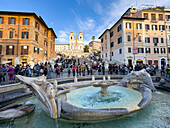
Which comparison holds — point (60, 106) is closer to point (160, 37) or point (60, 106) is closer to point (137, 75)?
point (137, 75)

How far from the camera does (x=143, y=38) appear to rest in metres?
26.0

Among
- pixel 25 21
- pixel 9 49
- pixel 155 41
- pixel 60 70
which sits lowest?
pixel 60 70

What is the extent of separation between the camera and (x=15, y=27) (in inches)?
922

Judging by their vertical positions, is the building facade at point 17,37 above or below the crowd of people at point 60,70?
above

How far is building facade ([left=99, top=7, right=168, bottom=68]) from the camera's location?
25.2m

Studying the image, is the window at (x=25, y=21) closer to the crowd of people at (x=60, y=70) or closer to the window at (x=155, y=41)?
the crowd of people at (x=60, y=70)

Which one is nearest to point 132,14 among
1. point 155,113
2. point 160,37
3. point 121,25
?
point 121,25

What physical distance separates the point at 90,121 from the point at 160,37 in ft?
112

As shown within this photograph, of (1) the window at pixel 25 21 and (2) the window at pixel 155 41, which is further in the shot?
(2) the window at pixel 155 41

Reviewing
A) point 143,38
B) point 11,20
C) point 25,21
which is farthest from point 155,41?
point 11,20

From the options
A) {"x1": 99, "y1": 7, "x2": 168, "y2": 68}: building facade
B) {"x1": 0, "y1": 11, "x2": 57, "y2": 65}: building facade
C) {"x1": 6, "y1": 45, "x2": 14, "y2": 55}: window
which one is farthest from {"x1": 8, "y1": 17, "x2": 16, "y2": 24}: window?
{"x1": 99, "y1": 7, "x2": 168, "y2": 68}: building facade

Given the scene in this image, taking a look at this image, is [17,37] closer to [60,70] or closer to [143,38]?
[60,70]

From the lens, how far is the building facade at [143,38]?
25156mm

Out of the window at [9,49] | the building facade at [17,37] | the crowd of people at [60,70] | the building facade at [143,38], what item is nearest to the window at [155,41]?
the building facade at [143,38]
